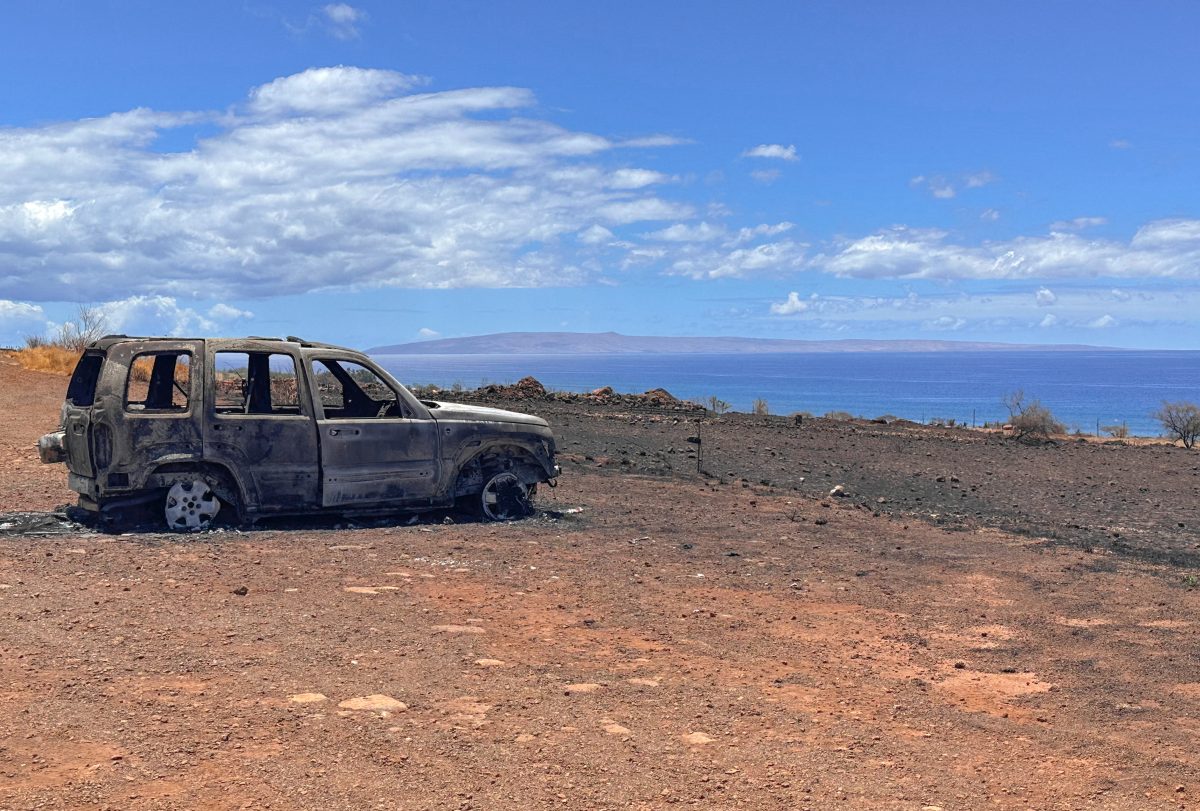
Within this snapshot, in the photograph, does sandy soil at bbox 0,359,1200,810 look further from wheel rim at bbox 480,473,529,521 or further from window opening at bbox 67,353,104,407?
window opening at bbox 67,353,104,407

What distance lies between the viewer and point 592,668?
6.96 metres

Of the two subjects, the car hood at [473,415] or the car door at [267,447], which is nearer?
the car door at [267,447]

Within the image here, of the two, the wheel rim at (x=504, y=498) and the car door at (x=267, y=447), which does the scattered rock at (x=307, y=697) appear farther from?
the wheel rim at (x=504, y=498)

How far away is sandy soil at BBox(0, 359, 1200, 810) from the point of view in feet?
16.9

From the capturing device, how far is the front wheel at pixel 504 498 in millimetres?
12516

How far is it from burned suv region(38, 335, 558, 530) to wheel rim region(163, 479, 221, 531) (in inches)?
0.4

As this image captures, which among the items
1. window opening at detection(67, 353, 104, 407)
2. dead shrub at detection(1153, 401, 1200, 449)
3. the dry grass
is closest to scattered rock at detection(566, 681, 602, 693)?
window opening at detection(67, 353, 104, 407)

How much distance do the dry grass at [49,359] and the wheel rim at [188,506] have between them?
19202 mm

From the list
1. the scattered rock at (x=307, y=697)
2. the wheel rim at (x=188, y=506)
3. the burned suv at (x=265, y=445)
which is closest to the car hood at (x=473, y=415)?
the burned suv at (x=265, y=445)

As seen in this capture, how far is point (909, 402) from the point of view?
115250 mm

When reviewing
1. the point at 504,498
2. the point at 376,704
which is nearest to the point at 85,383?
the point at 504,498

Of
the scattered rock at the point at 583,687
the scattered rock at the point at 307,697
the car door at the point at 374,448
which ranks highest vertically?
the car door at the point at 374,448

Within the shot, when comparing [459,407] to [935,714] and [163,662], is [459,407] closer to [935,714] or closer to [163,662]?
[163,662]

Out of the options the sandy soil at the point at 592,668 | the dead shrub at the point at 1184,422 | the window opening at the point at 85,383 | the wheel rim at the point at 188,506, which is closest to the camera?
the sandy soil at the point at 592,668
